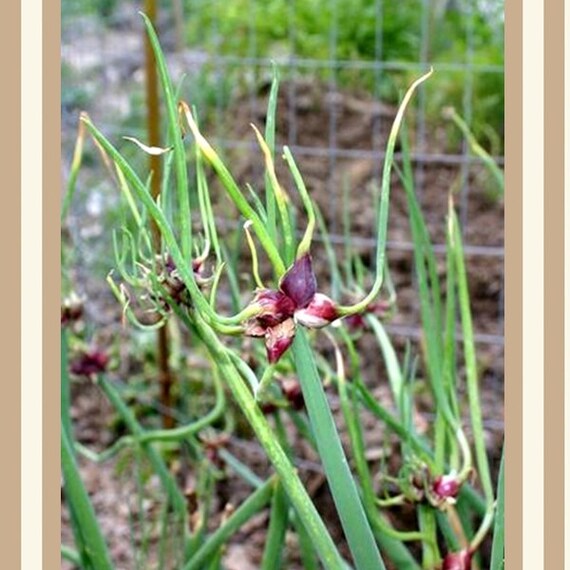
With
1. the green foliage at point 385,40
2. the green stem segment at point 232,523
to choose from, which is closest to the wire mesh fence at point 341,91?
the green foliage at point 385,40

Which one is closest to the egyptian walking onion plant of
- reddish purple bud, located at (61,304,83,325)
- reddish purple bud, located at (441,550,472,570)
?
reddish purple bud, located at (441,550,472,570)

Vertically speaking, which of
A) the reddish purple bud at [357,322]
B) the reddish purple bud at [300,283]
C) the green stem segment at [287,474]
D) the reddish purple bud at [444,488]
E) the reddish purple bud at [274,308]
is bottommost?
the reddish purple bud at [444,488]

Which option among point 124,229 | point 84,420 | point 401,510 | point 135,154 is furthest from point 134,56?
point 124,229

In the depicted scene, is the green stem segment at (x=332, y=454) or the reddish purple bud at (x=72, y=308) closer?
the green stem segment at (x=332, y=454)
